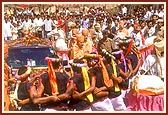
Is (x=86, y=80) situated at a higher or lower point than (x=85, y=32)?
lower

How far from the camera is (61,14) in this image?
11106 cm

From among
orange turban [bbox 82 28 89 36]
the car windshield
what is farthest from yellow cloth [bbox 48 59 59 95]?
orange turban [bbox 82 28 89 36]

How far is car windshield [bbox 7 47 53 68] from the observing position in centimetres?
11100

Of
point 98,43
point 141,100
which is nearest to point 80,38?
point 98,43

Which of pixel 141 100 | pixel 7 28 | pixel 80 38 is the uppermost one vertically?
pixel 7 28

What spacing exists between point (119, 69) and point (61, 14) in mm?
770

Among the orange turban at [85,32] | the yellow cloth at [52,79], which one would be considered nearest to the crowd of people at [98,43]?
the orange turban at [85,32]

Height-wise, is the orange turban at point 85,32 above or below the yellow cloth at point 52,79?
above

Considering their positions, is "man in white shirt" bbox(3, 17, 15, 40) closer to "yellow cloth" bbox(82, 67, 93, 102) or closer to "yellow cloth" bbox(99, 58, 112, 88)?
"yellow cloth" bbox(82, 67, 93, 102)

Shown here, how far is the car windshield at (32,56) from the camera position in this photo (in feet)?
364

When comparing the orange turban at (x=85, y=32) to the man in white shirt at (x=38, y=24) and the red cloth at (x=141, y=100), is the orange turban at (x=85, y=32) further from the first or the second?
the red cloth at (x=141, y=100)

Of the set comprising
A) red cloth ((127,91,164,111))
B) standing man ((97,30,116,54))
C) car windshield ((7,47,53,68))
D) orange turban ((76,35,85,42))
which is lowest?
red cloth ((127,91,164,111))

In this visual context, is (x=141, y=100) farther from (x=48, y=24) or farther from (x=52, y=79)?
(x=48, y=24)

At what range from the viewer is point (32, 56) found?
111000mm
